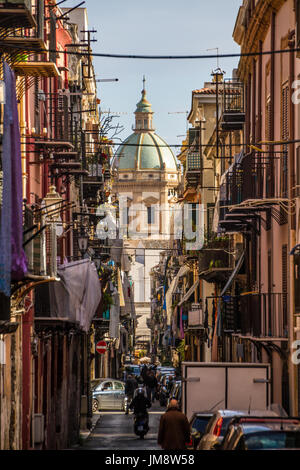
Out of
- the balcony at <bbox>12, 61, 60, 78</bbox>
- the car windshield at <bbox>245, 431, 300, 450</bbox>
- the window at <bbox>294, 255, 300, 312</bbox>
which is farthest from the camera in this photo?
the window at <bbox>294, 255, 300, 312</bbox>

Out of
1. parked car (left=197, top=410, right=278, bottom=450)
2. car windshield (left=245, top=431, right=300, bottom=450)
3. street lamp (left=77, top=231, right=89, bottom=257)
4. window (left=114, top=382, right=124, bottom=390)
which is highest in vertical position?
street lamp (left=77, top=231, right=89, bottom=257)

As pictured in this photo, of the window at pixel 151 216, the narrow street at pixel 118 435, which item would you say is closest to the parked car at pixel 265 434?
the narrow street at pixel 118 435

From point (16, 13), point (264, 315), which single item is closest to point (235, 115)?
point (264, 315)

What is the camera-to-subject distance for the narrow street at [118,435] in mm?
29837

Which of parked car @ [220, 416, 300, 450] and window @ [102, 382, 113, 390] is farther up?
parked car @ [220, 416, 300, 450]

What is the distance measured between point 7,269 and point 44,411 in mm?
11983

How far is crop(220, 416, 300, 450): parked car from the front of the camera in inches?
504

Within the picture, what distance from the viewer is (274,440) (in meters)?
12.8

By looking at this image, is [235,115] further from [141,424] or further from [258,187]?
[141,424]

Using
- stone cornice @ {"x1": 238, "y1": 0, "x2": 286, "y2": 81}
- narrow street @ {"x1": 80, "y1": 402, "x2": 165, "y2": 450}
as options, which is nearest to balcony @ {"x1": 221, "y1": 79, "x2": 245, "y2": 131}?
stone cornice @ {"x1": 238, "y1": 0, "x2": 286, "y2": 81}

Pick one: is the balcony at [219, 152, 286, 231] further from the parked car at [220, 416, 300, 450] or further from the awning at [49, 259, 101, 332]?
the parked car at [220, 416, 300, 450]

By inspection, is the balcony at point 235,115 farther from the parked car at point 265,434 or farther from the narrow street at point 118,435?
the parked car at point 265,434

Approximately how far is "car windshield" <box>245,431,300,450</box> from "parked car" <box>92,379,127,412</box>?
112 feet
